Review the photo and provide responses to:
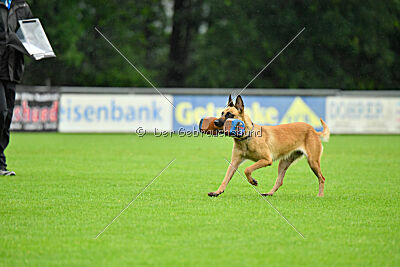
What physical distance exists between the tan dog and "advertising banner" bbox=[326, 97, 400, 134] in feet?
55.4

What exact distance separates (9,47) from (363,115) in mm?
18759

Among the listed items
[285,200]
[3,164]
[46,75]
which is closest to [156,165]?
[3,164]

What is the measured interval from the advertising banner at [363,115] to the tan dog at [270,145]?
55.4ft

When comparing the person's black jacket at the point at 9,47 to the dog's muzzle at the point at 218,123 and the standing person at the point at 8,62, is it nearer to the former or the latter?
the standing person at the point at 8,62

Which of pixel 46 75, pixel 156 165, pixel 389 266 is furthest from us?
pixel 46 75

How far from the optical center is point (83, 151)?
17.1 meters

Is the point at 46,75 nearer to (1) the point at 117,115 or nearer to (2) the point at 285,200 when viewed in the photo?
(1) the point at 117,115

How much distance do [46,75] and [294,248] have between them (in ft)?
114

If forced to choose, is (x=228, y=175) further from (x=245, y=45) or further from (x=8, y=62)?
(x=245, y=45)

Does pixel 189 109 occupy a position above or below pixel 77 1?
below

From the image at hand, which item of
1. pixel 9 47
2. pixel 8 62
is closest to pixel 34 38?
pixel 9 47

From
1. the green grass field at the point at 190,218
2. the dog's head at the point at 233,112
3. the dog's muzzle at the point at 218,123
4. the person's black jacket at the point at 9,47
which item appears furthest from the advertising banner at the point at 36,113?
the dog's muzzle at the point at 218,123

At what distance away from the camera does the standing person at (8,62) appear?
1042 centimetres

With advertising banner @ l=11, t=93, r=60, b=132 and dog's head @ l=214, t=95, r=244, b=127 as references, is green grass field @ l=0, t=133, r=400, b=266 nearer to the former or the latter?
dog's head @ l=214, t=95, r=244, b=127
